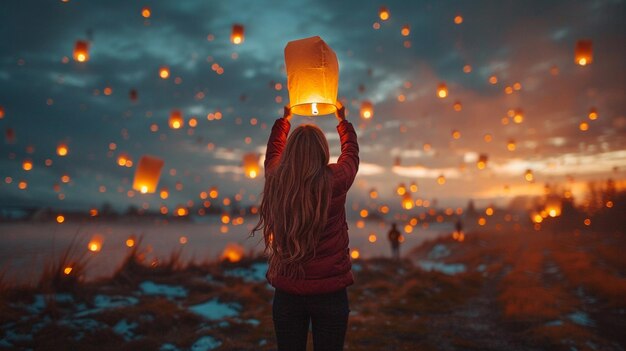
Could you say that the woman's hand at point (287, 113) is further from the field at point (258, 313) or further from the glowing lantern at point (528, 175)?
the glowing lantern at point (528, 175)

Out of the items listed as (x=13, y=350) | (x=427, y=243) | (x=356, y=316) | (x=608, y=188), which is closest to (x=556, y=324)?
(x=356, y=316)

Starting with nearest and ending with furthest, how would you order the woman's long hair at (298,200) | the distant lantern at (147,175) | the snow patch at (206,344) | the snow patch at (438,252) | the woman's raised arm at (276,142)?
the woman's long hair at (298,200)
the woman's raised arm at (276,142)
the snow patch at (206,344)
the distant lantern at (147,175)
the snow patch at (438,252)

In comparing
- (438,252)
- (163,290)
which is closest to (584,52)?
(163,290)

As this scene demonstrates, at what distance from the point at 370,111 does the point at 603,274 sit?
26.6 ft

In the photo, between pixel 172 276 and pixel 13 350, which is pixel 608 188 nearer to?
pixel 172 276

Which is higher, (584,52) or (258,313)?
(584,52)

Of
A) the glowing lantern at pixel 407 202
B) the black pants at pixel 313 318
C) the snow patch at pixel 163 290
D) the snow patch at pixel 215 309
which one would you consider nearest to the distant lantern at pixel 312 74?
the black pants at pixel 313 318

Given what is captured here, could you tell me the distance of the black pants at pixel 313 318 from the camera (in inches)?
95.2

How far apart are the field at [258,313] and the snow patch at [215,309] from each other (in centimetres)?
2

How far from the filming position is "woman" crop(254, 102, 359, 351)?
2.41 metres

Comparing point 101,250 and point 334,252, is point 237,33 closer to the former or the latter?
point 334,252

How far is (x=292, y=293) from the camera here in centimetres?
244

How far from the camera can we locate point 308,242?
2395mm

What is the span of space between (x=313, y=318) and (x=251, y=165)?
902cm
